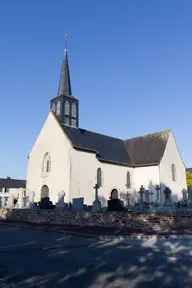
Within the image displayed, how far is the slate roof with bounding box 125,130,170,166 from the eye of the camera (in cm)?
2791

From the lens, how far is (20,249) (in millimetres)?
7559

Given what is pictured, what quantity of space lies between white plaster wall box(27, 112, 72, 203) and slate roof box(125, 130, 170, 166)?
957cm

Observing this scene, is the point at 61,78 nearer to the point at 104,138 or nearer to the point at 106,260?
the point at 104,138

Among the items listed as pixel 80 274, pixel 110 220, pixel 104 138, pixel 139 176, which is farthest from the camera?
pixel 104 138

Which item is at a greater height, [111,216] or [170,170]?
[170,170]

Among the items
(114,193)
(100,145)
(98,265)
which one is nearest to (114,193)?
(114,193)

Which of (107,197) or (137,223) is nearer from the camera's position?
(137,223)

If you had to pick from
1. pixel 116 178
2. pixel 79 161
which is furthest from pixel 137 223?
Answer: pixel 116 178

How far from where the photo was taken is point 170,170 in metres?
28.4

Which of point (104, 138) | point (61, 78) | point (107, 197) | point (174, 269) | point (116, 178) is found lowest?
point (174, 269)

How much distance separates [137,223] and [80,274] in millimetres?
8381

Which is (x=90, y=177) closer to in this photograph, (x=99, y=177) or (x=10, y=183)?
(x=99, y=177)

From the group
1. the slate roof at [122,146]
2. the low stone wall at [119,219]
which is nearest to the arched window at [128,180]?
the slate roof at [122,146]

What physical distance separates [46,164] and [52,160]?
1454 millimetres
